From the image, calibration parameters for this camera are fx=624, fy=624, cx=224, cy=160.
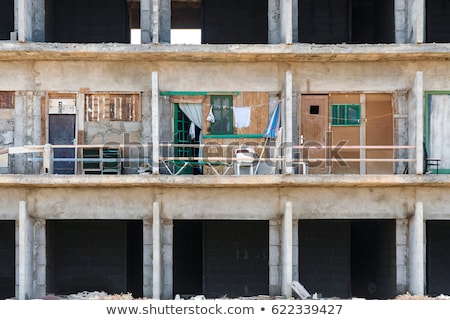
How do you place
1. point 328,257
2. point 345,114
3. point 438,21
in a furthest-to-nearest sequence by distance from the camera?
point 438,21 → point 328,257 → point 345,114

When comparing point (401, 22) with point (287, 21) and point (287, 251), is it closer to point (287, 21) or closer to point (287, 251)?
point (287, 21)

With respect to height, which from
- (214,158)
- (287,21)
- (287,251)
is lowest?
(287,251)

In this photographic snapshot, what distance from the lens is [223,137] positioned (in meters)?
21.0

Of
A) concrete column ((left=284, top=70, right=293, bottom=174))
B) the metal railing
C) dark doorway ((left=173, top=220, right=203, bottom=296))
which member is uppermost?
concrete column ((left=284, top=70, right=293, bottom=174))

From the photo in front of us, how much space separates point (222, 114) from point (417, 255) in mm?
7748

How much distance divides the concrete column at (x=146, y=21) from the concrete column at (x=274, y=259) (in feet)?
24.0

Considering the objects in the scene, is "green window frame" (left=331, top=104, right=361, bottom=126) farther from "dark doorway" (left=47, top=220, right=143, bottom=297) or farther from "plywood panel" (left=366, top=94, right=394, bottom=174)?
"dark doorway" (left=47, top=220, right=143, bottom=297)

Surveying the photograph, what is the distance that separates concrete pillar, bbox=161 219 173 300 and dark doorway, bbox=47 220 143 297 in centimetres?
338

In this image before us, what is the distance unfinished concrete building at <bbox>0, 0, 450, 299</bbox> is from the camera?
1961 cm

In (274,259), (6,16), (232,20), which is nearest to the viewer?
(274,259)

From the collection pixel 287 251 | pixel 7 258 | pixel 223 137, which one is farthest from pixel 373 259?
pixel 7 258

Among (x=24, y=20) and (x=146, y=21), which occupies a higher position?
(x=146, y=21)

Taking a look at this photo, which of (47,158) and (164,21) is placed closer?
(47,158)

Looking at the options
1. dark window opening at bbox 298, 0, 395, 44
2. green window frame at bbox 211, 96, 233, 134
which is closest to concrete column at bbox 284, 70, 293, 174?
green window frame at bbox 211, 96, 233, 134
